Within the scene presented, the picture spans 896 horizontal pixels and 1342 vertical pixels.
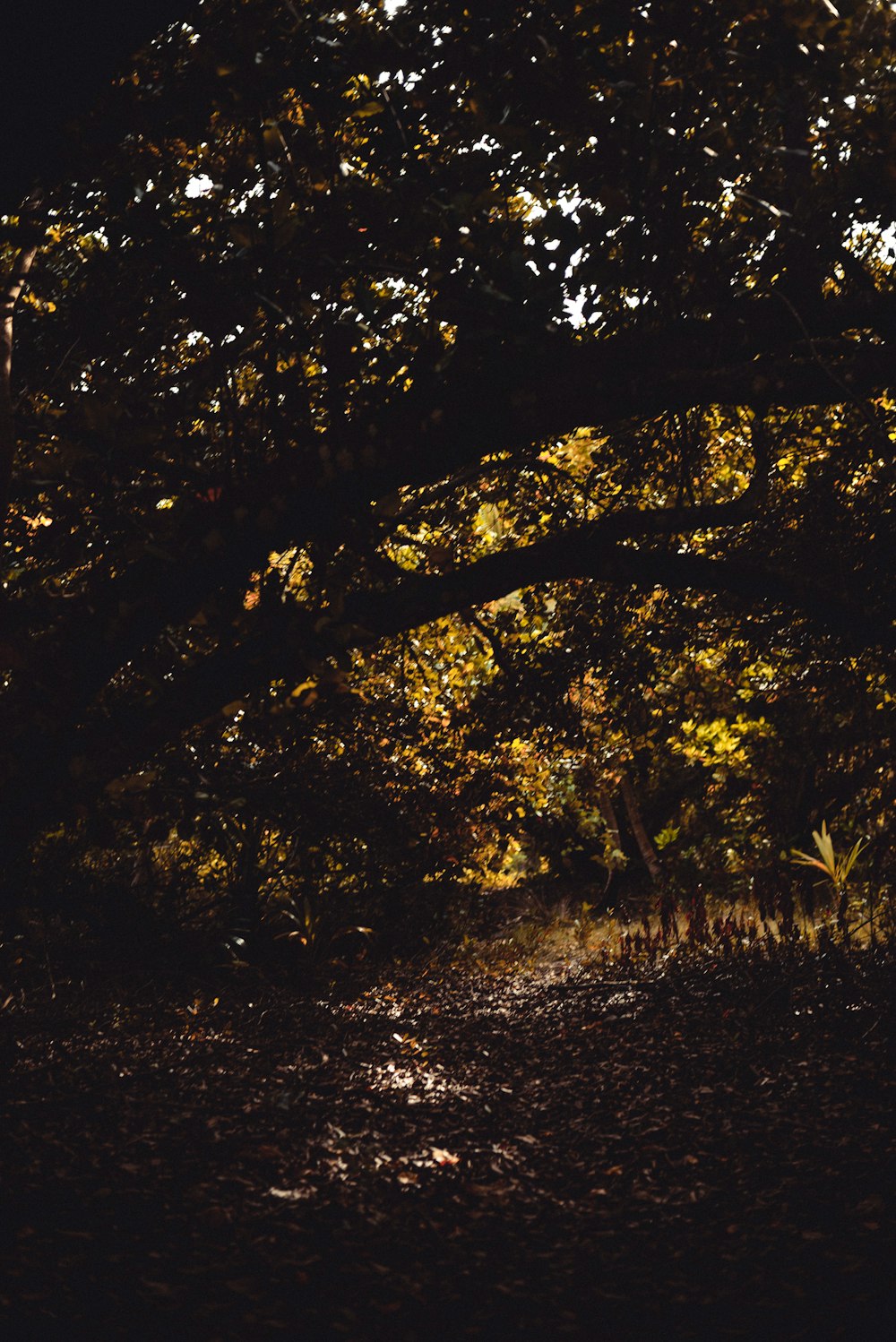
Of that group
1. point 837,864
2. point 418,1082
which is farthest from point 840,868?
point 418,1082

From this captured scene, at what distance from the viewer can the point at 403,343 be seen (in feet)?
12.1

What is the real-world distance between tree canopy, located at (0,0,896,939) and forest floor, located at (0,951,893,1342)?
132 centimetres

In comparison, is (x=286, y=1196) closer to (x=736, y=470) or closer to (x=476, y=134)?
(x=476, y=134)

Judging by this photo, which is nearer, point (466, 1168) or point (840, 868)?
point (466, 1168)

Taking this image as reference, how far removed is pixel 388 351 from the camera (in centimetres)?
374

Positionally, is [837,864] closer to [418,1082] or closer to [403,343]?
[418,1082]

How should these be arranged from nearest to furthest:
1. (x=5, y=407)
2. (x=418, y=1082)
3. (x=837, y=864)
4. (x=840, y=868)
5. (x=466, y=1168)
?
(x=5, y=407), (x=466, y=1168), (x=418, y=1082), (x=840, y=868), (x=837, y=864)

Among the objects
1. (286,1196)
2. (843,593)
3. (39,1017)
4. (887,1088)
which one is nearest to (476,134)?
(843,593)

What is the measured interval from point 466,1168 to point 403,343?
11.0 feet

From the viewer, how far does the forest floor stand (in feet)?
8.31

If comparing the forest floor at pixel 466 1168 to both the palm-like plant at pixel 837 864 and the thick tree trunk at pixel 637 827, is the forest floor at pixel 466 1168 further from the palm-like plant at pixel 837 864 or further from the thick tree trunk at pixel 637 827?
the thick tree trunk at pixel 637 827

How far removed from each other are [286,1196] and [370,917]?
602 centimetres

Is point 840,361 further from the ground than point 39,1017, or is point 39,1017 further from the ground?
point 840,361

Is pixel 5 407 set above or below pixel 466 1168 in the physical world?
above
